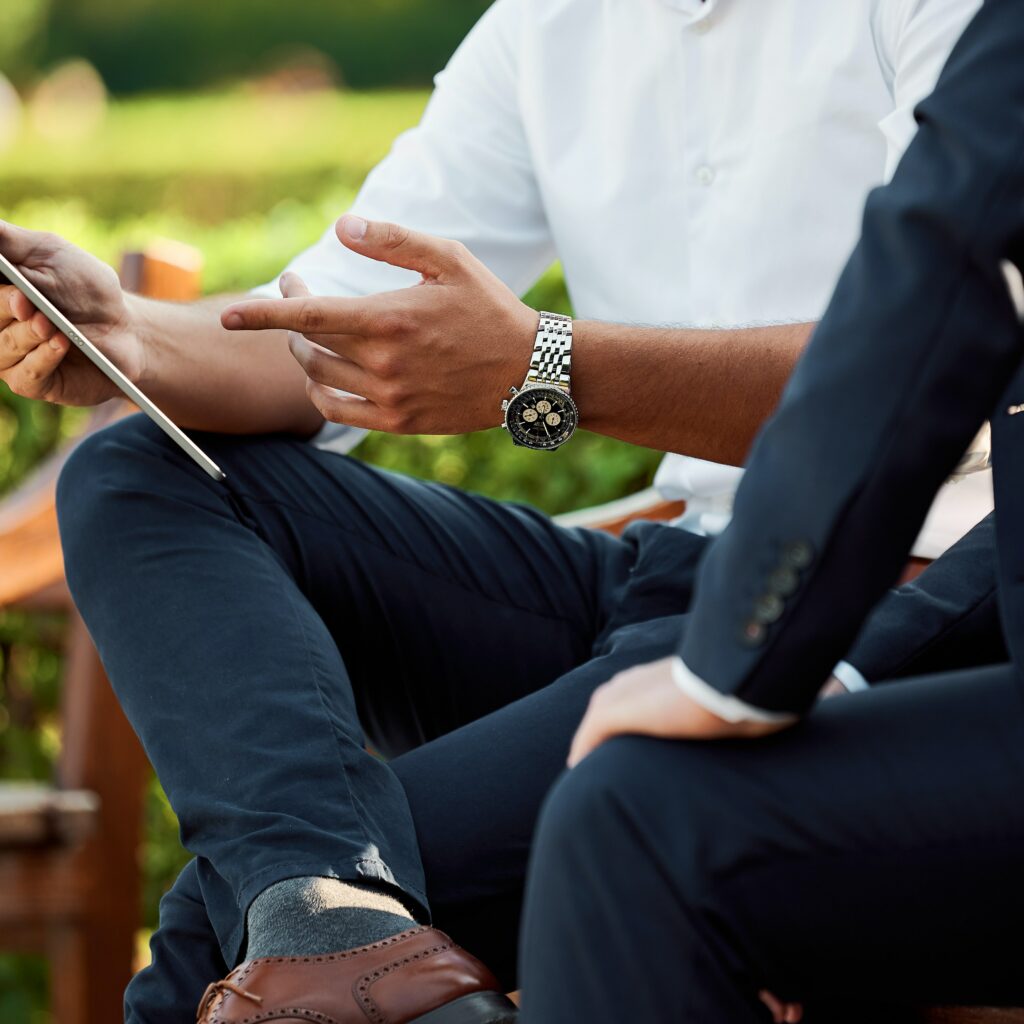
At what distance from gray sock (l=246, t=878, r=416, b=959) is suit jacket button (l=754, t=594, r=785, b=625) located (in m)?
0.51

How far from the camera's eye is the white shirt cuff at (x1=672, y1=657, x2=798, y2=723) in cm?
85

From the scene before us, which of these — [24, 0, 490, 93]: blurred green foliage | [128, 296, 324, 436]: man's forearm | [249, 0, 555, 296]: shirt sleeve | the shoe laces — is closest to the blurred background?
[24, 0, 490, 93]: blurred green foliage

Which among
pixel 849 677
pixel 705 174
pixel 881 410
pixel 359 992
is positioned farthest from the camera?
pixel 705 174

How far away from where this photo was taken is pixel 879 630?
1387mm

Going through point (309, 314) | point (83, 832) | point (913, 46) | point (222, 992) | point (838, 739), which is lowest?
point (83, 832)

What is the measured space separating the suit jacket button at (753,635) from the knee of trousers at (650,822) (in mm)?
79

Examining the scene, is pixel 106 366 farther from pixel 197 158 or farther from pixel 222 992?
pixel 197 158

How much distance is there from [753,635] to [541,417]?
704 mm

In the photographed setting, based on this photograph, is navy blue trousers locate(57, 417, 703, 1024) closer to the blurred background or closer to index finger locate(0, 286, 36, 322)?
index finger locate(0, 286, 36, 322)

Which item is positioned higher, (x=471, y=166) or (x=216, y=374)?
(x=471, y=166)

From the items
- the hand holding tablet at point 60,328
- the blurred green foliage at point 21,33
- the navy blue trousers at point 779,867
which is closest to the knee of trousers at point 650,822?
the navy blue trousers at point 779,867

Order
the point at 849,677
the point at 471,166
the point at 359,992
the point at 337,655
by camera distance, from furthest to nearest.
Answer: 1. the point at 471,166
2. the point at 337,655
3. the point at 849,677
4. the point at 359,992

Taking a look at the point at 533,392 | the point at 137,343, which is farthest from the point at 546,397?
the point at 137,343

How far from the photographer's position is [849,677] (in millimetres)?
1330
